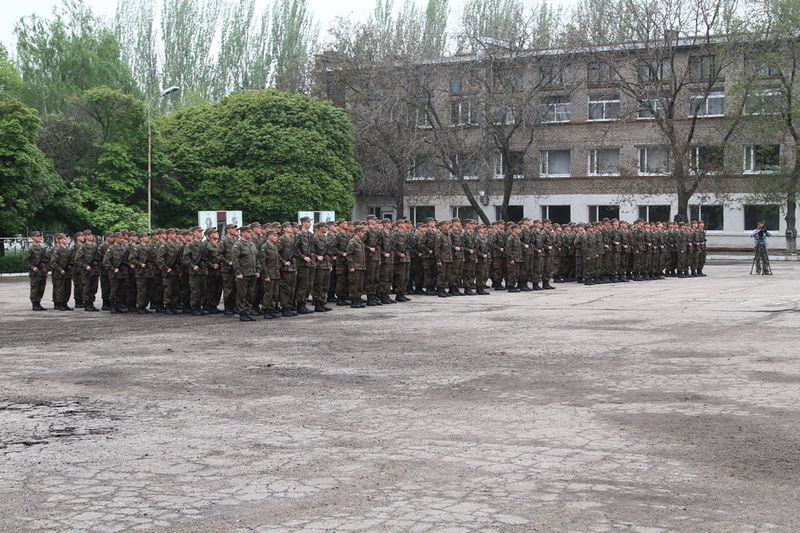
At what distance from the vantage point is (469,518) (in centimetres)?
626

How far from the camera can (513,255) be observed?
27203 mm

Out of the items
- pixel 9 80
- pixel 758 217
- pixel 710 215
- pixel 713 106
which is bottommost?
pixel 758 217

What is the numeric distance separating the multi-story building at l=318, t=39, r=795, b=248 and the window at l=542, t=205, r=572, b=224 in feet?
0.20

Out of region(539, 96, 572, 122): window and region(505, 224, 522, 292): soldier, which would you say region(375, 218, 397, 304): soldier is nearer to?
region(505, 224, 522, 292): soldier

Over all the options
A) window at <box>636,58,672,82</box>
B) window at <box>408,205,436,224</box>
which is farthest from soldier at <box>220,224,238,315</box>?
window at <box>408,205,436,224</box>

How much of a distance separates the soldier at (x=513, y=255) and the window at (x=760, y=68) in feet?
88.0

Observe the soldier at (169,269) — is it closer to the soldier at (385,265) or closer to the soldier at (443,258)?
the soldier at (385,265)

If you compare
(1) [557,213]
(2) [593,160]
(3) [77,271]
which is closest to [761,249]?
(3) [77,271]

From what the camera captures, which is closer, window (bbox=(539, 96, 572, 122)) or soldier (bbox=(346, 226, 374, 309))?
soldier (bbox=(346, 226, 374, 309))

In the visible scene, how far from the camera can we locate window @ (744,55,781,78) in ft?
162

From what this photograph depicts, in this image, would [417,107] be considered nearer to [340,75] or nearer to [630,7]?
[340,75]

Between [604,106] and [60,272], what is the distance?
41.7 meters

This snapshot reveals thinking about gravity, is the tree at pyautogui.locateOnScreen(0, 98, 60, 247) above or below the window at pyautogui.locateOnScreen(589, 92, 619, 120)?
below

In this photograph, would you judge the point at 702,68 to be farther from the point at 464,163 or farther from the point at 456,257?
the point at 456,257
